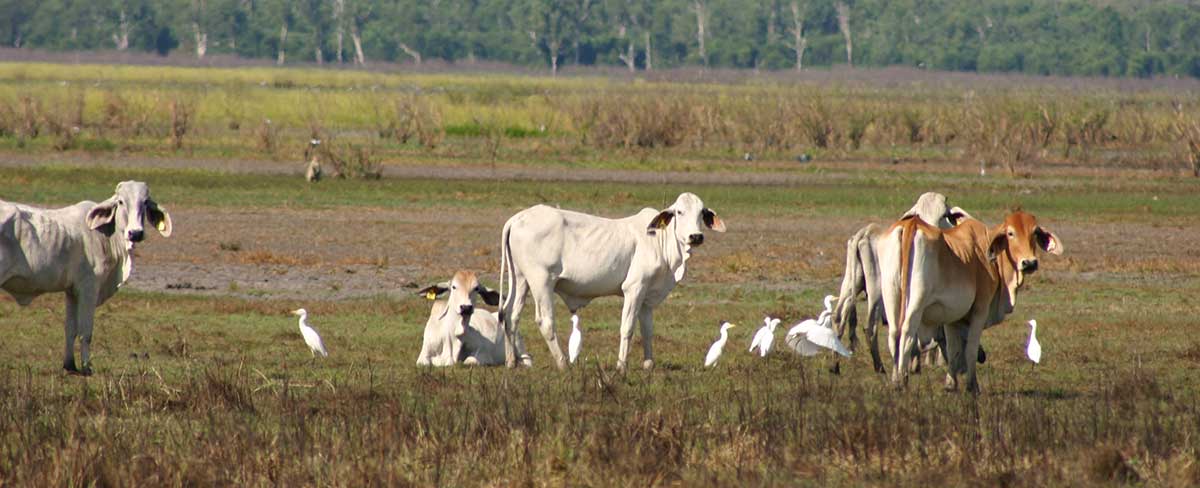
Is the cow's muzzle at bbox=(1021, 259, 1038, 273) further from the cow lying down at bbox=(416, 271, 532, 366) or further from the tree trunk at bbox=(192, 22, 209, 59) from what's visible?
the tree trunk at bbox=(192, 22, 209, 59)

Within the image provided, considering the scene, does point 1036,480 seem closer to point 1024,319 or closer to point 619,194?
point 1024,319

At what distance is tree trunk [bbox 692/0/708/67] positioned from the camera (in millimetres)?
131500

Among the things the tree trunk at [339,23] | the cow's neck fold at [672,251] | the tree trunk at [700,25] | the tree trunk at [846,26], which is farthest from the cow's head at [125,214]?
the tree trunk at [846,26]

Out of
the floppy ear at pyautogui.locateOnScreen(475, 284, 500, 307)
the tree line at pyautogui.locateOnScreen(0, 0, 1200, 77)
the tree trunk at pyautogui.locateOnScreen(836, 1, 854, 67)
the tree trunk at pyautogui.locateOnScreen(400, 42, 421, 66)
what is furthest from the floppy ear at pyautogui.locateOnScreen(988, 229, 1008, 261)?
the tree trunk at pyautogui.locateOnScreen(836, 1, 854, 67)

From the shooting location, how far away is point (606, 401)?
11.7 metres

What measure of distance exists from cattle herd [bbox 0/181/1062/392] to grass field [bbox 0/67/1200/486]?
425mm

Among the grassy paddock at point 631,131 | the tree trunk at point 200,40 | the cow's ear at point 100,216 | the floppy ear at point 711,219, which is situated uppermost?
the tree trunk at point 200,40

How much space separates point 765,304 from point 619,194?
43.9 ft

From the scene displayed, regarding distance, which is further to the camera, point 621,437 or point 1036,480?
point 621,437

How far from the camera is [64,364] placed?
1311cm

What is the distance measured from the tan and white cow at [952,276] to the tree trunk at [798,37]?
115680 mm

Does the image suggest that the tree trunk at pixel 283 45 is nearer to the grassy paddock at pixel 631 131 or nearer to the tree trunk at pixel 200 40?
the tree trunk at pixel 200 40

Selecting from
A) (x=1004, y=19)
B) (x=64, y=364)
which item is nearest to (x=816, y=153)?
(x=64, y=364)

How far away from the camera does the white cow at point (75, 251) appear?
13023 millimetres
